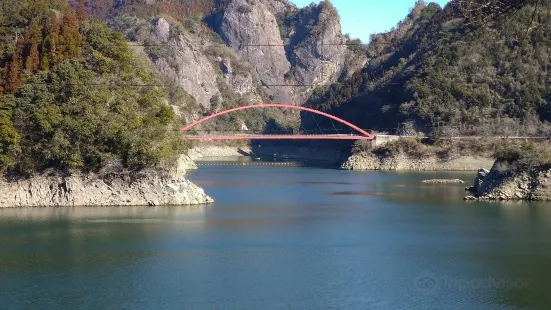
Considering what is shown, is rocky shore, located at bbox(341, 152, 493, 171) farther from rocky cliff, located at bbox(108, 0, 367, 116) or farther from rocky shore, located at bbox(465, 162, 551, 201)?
rocky cliff, located at bbox(108, 0, 367, 116)

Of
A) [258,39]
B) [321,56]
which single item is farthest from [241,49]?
[321,56]

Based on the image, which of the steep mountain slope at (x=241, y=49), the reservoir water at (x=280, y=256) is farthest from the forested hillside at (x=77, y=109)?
the steep mountain slope at (x=241, y=49)

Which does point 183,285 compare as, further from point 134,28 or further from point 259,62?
point 259,62

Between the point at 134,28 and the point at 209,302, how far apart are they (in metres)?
111

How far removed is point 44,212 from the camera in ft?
107

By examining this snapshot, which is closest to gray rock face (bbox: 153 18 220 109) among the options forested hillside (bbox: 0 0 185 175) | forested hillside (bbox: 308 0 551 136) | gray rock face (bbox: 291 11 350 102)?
gray rock face (bbox: 291 11 350 102)

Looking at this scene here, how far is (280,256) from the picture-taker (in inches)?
951

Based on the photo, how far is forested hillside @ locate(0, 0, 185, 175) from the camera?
34.1m

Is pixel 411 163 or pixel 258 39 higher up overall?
pixel 258 39

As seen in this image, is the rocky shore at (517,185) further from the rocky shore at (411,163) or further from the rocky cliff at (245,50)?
the rocky cliff at (245,50)

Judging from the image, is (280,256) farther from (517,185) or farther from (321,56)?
(321,56)

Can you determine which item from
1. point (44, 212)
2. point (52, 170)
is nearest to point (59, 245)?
point (44, 212)

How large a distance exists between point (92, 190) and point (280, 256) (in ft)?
43.8

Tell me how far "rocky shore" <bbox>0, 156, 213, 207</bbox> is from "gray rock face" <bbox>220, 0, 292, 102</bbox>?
5464 inches
